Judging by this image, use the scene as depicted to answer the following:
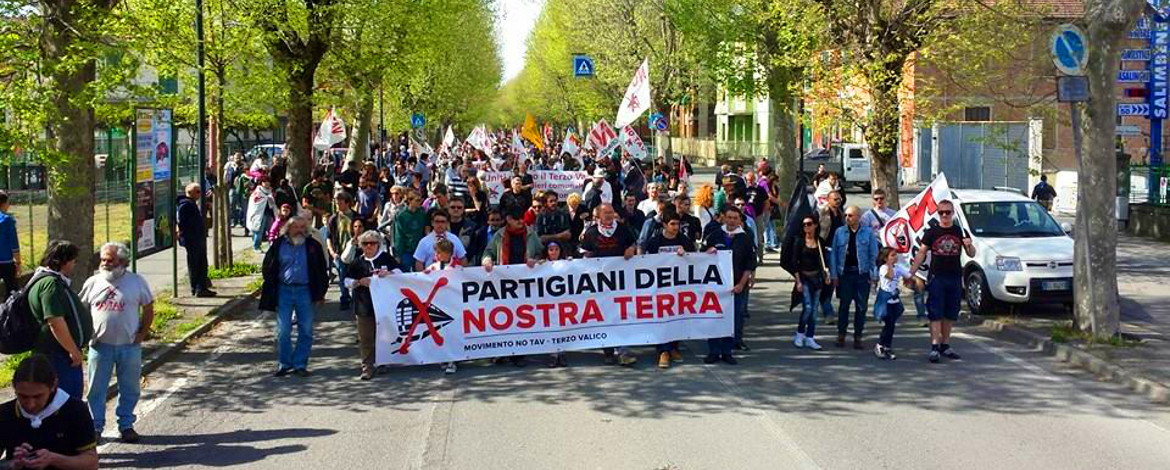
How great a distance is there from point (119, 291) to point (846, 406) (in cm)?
564

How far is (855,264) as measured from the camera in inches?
495

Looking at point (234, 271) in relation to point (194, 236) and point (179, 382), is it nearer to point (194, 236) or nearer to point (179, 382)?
point (194, 236)

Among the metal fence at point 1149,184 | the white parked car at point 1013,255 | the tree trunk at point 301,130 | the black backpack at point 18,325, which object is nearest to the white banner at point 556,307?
the black backpack at point 18,325

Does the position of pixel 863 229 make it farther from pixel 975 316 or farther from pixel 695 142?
pixel 695 142

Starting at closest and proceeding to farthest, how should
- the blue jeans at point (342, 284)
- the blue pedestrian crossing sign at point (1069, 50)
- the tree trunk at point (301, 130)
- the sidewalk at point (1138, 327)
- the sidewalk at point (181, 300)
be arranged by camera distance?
the sidewalk at point (1138, 327), the blue pedestrian crossing sign at point (1069, 50), the sidewalk at point (181, 300), the blue jeans at point (342, 284), the tree trunk at point (301, 130)

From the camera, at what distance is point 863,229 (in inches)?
492

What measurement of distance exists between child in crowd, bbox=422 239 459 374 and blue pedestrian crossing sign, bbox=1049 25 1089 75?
21.1 ft

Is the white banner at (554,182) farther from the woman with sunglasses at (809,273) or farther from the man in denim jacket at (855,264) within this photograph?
the man in denim jacket at (855,264)

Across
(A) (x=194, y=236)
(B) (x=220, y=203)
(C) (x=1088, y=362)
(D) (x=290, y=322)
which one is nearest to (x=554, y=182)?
(B) (x=220, y=203)

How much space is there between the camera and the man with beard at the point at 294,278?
439 inches

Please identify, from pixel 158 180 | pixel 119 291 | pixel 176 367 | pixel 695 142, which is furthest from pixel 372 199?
pixel 695 142

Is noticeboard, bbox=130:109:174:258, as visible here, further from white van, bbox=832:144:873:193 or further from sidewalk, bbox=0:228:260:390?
white van, bbox=832:144:873:193

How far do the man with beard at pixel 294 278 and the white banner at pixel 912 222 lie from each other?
21.4ft

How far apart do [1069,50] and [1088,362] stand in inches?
127
